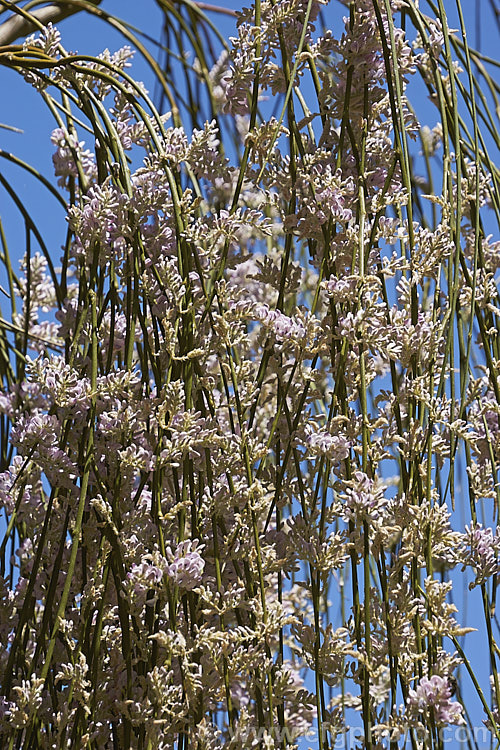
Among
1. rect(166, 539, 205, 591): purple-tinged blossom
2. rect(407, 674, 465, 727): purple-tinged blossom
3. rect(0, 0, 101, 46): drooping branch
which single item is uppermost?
rect(0, 0, 101, 46): drooping branch

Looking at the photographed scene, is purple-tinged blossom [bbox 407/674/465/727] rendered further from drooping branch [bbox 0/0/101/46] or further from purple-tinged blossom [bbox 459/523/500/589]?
drooping branch [bbox 0/0/101/46]

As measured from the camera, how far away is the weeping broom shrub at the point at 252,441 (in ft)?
1.99

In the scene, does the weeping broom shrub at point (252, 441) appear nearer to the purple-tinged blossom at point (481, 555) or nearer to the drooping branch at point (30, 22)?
the purple-tinged blossom at point (481, 555)

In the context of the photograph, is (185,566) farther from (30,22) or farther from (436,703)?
(30,22)

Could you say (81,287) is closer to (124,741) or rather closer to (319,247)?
(319,247)

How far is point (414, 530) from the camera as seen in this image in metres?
0.62

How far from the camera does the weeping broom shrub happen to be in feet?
1.99

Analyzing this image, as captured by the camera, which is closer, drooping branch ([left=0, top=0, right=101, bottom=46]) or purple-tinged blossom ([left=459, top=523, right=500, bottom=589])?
purple-tinged blossom ([left=459, top=523, right=500, bottom=589])

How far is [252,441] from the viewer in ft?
2.11

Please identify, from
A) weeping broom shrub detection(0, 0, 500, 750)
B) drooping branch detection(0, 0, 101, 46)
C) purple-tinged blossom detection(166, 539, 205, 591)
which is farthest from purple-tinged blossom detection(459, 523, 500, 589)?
drooping branch detection(0, 0, 101, 46)

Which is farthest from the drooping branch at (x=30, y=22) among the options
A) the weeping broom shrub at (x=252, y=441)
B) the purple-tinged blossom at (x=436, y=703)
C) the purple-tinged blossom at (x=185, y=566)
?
the purple-tinged blossom at (x=436, y=703)

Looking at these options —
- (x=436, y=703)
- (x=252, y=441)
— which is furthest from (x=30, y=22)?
(x=436, y=703)

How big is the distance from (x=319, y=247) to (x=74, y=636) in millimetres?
346

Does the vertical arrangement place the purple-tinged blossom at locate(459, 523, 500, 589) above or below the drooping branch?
below
